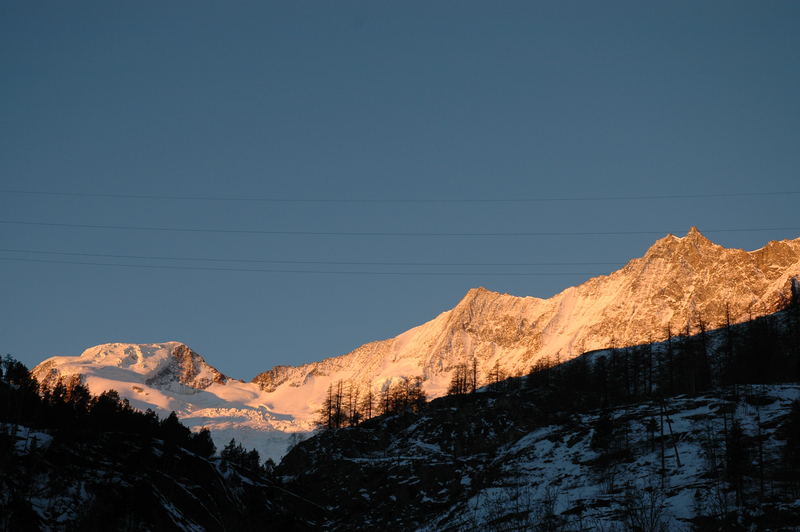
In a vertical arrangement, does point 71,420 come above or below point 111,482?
above

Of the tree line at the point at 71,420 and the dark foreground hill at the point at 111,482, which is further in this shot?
the tree line at the point at 71,420

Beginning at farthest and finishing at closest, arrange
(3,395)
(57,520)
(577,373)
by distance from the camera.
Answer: (577,373), (3,395), (57,520)

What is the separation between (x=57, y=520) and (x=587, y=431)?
2330 inches

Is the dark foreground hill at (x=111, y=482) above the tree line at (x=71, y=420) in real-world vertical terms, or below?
below

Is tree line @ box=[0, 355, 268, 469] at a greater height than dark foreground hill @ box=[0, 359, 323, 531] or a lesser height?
greater

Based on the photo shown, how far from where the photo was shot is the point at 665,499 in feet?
239

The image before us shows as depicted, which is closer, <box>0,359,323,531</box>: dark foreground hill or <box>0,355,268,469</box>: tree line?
<box>0,359,323,531</box>: dark foreground hill

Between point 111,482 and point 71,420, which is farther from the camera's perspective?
point 71,420

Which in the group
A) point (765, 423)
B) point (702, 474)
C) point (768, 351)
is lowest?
point (702, 474)

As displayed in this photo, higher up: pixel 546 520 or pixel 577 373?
pixel 577 373

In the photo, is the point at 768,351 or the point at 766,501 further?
the point at 768,351

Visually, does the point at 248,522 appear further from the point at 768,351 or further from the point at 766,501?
the point at 768,351

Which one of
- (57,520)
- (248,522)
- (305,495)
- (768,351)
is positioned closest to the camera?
(57,520)

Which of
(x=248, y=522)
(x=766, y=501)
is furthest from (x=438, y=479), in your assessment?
(x=766, y=501)
